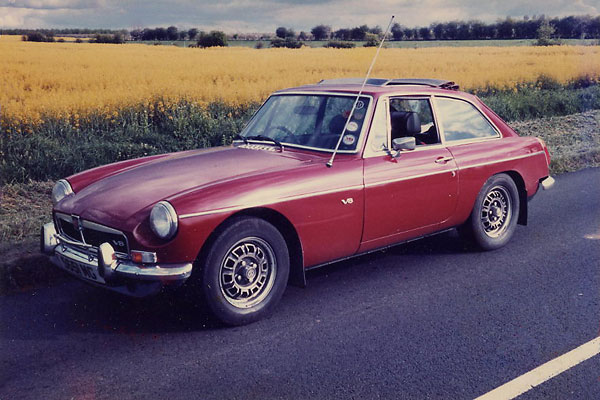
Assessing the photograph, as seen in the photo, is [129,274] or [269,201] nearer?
[129,274]

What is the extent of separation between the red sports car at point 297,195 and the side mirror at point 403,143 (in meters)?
0.01

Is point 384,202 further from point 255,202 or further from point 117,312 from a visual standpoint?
point 117,312

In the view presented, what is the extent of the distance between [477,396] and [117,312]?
2.43m

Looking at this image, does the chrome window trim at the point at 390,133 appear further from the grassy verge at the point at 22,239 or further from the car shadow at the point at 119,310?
the grassy verge at the point at 22,239

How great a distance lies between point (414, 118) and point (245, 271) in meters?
1.96

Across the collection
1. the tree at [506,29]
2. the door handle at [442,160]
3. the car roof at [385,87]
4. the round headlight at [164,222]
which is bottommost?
the round headlight at [164,222]

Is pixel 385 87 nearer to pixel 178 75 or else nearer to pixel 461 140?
pixel 461 140

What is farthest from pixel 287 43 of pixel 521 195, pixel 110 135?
pixel 521 195

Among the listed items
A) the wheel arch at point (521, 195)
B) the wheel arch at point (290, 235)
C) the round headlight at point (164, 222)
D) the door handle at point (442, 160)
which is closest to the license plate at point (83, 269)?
the round headlight at point (164, 222)

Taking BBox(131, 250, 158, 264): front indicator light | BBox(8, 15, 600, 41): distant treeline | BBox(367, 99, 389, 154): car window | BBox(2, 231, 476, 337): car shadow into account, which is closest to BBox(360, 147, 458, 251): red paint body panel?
BBox(367, 99, 389, 154): car window

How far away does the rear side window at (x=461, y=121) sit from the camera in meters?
5.26

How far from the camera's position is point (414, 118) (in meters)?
4.84

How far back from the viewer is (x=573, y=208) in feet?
23.2

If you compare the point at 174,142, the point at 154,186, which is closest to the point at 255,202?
the point at 154,186
